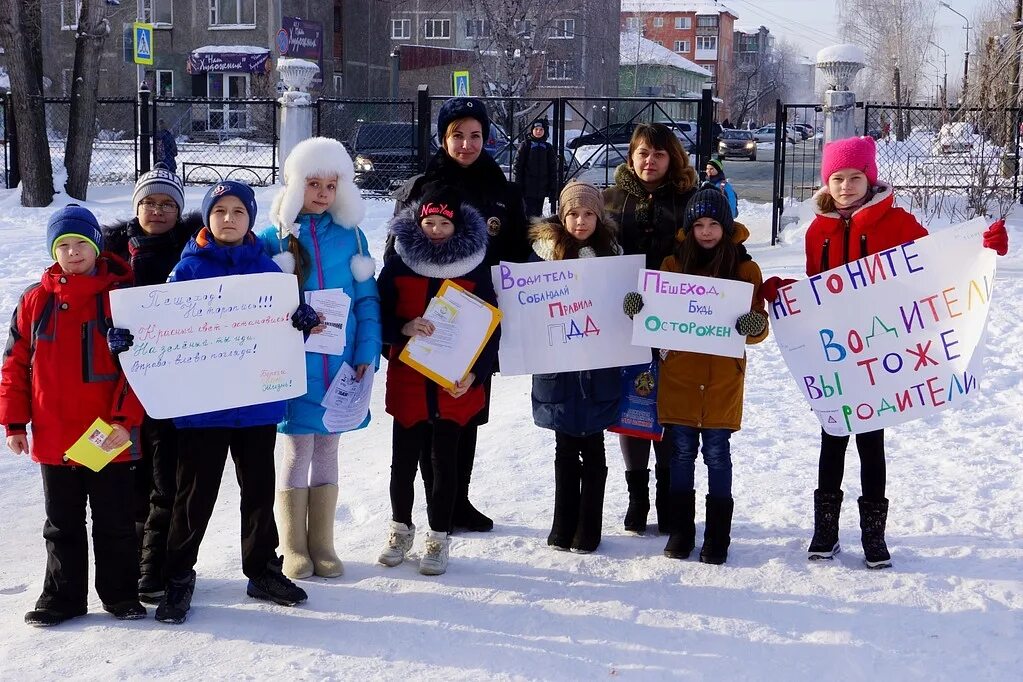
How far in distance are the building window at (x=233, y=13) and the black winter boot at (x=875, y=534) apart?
42946mm

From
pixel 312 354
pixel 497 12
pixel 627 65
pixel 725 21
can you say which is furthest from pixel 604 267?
pixel 725 21

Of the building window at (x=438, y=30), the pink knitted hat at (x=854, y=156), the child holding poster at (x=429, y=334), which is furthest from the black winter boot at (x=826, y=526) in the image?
the building window at (x=438, y=30)

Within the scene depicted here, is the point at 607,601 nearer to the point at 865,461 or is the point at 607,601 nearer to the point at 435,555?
the point at 435,555

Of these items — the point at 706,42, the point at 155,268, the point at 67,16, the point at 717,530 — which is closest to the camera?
the point at 155,268

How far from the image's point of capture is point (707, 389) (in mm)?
4668

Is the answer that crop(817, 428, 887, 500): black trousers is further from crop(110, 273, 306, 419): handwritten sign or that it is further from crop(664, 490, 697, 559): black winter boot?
crop(110, 273, 306, 419): handwritten sign

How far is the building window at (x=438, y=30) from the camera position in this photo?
5972 cm

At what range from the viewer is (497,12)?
110 feet

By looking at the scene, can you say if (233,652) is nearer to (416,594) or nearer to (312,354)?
(416,594)

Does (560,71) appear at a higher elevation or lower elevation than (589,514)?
higher

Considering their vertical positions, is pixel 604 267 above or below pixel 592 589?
above

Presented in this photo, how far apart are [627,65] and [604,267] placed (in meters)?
70.9

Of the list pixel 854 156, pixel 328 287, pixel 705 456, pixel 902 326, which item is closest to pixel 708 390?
pixel 705 456

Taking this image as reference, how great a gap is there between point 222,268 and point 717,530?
2311 millimetres
